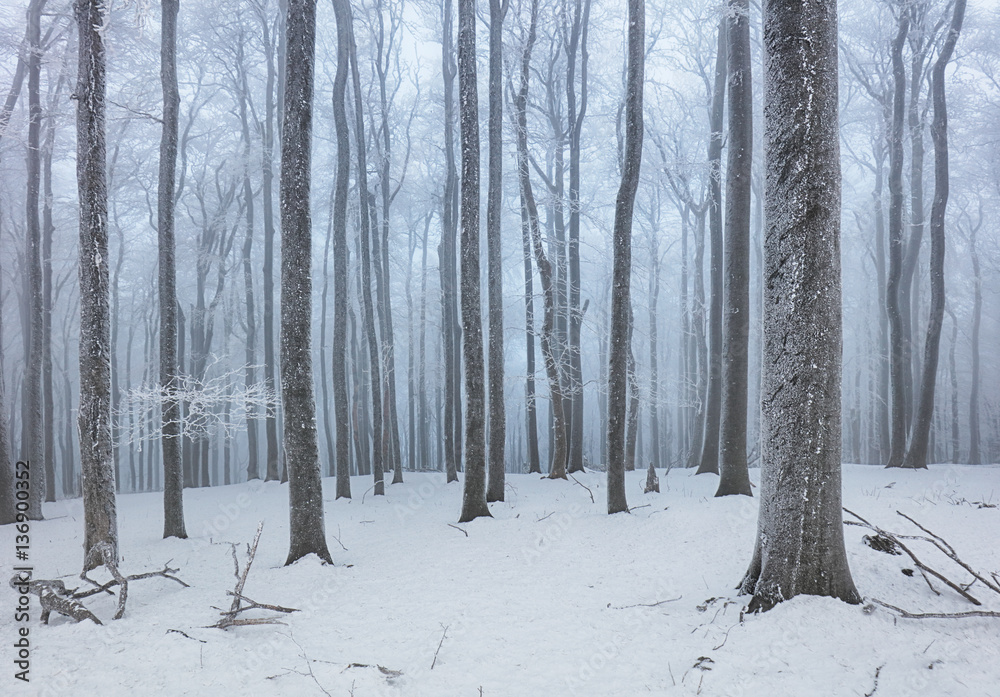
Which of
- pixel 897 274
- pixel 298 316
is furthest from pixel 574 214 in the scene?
pixel 298 316

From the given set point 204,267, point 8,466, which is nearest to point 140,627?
point 8,466

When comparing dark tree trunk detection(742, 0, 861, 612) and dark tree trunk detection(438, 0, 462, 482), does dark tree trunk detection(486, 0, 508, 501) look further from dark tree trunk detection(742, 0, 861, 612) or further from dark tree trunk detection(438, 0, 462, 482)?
dark tree trunk detection(742, 0, 861, 612)

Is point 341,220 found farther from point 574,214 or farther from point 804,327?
point 804,327

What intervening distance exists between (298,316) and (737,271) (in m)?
7.05

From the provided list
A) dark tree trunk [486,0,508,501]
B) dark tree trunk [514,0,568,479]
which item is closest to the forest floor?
dark tree trunk [486,0,508,501]

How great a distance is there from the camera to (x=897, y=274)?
13.8m

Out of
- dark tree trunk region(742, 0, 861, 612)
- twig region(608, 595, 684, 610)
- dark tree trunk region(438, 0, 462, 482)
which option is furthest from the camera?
dark tree trunk region(438, 0, 462, 482)

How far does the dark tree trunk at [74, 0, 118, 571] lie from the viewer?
20.6ft

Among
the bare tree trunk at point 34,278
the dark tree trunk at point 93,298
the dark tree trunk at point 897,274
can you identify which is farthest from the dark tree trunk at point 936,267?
the bare tree trunk at point 34,278

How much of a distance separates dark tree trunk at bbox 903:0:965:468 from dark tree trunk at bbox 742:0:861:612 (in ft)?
37.9

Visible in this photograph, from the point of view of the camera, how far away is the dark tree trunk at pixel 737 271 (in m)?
8.99

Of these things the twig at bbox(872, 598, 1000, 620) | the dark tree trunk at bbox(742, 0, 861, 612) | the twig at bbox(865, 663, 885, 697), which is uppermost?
the dark tree trunk at bbox(742, 0, 861, 612)

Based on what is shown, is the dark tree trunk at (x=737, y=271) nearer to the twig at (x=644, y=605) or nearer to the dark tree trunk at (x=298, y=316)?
the twig at (x=644, y=605)

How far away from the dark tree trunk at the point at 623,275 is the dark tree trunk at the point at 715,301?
482 cm
